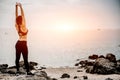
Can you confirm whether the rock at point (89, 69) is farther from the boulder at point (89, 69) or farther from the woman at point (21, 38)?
the woman at point (21, 38)

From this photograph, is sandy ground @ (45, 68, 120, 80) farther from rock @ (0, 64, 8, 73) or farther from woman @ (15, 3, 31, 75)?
rock @ (0, 64, 8, 73)

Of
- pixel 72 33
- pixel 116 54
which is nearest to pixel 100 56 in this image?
pixel 116 54

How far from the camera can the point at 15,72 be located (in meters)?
4.13

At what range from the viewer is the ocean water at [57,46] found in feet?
13.8

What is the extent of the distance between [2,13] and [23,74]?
0.88 metres

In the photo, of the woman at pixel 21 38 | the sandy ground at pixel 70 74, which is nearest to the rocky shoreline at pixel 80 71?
→ the sandy ground at pixel 70 74

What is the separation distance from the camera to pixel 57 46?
13.9 ft

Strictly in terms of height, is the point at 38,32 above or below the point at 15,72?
above

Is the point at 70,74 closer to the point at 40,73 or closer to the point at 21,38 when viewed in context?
the point at 40,73

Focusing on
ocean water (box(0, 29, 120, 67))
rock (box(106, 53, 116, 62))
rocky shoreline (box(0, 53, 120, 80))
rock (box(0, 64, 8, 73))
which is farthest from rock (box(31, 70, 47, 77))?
rock (box(106, 53, 116, 62))

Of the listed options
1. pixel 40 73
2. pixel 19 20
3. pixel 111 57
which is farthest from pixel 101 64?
pixel 19 20

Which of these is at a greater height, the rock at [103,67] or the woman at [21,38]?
the woman at [21,38]

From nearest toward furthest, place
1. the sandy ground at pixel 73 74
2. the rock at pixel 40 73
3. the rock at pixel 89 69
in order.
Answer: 1. the rock at pixel 40 73
2. the sandy ground at pixel 73 74
3. the rock at pixel 89 69

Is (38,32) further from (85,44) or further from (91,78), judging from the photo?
(91,78)
